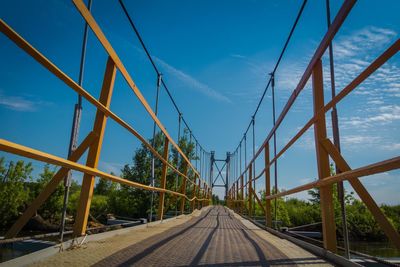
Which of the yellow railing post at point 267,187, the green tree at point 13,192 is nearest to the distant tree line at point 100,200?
the green tree at point 13,192

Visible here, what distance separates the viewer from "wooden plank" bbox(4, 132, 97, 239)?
1.22 meters

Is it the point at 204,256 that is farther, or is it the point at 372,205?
the point at 204,256

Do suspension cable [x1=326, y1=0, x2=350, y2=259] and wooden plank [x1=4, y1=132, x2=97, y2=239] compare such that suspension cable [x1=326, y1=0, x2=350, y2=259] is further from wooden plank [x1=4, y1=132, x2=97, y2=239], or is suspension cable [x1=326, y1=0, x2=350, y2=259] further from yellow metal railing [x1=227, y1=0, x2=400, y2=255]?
wooden plank [x1=4, y1=132, x2=97, y2=239]

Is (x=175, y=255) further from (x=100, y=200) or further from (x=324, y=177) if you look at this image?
(x=100, y=200)

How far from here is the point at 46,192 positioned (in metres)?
1.28

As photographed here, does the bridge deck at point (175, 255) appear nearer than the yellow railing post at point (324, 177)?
Yes

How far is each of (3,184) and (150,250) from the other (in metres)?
18.3

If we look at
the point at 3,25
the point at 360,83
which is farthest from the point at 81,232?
the point at 360,83

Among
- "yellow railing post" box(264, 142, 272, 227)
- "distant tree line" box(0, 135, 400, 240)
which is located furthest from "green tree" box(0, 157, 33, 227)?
"yellow railing post" box(264, 142, 272, 227)

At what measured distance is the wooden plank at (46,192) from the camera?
4.00ft

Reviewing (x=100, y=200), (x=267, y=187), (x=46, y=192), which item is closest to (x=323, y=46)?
(x=46, y=192)

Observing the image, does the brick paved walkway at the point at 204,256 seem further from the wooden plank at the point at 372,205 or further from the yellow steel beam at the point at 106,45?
the yellow steel beam at the point at 106,45

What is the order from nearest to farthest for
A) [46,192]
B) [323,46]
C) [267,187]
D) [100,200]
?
1. [46,192]
2. [323,46]
3. [267,187]
4. [100,200]

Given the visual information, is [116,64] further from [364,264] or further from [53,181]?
[364,264]
